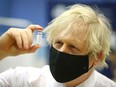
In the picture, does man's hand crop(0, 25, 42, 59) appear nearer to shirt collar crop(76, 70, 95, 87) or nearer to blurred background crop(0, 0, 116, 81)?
shirt collar crop(76, 70, 95, 87)

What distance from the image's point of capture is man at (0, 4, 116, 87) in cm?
170

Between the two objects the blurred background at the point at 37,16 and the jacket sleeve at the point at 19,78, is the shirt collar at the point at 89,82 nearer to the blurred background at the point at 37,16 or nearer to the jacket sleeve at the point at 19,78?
the jacket sleeve at the point at 19,78

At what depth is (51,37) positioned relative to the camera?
176 centimetres

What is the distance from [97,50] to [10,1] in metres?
3.99

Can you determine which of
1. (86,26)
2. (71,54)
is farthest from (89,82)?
(86,26)

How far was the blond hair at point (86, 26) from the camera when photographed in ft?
5.65

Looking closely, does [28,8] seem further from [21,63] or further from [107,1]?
[21,63]

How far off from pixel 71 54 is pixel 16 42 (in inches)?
14.1

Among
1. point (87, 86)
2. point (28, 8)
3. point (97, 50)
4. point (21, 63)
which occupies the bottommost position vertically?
point (28, 8)

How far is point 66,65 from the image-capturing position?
1736 mm

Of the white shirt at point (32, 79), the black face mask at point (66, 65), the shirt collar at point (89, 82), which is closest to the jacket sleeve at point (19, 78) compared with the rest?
the white shirt at point (32, 79)

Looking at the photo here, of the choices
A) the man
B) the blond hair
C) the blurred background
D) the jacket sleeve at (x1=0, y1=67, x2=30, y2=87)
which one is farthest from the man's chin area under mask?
the blurred background

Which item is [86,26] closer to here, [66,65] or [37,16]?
[66,65]

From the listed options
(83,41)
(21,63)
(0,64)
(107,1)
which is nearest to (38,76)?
(83,41)
